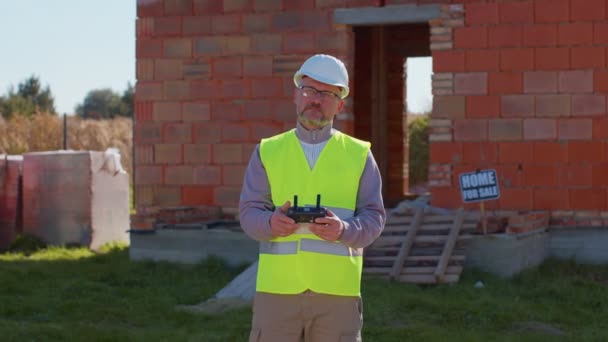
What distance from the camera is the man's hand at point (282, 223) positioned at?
13.6ft

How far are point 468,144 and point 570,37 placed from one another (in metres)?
1.57

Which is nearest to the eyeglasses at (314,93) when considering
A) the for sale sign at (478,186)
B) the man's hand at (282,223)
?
the man's hand at (282,223)

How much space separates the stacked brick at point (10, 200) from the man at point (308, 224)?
1087cm

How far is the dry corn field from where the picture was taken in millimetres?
24594

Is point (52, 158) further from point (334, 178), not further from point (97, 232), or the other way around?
point (334, 178)

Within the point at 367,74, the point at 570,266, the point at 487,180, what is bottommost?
the point at 570,266

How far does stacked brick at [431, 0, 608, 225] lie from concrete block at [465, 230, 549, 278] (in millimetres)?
895

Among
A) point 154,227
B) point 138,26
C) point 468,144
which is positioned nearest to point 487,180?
point 468,144

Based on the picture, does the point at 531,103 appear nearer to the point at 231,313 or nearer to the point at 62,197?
the point at 231,313

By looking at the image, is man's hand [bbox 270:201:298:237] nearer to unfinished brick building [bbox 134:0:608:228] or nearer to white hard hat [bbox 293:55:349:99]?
white hard hat [bbox 293:55:349:99]

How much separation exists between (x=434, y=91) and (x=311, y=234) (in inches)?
291

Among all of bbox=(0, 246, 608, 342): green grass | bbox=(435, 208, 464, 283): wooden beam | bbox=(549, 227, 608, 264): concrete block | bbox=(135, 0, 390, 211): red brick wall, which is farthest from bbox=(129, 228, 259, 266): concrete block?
bbox=(549, 227, 608, 264): concrete block

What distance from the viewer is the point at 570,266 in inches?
440

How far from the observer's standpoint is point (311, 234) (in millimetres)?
4383
